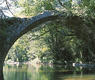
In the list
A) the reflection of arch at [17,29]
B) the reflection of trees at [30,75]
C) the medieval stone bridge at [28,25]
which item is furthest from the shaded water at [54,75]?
the reflection of arch at [17,29]

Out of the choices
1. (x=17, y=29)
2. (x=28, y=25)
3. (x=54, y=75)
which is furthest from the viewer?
(x=54, y=75)

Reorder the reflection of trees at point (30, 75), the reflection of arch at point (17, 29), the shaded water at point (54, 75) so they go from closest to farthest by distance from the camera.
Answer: the reflection of arch at point (17, 29)
the shaded water at point (54, 75)
the reflection of trees at point (30, 75)

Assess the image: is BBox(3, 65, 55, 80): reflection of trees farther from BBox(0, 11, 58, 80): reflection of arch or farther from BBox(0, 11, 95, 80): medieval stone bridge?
BBox(0, 11, 58, 80): reflection of arch

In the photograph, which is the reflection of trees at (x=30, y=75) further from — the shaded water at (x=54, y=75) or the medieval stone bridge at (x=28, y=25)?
the medieval stone bridge at (x=28, y=25)

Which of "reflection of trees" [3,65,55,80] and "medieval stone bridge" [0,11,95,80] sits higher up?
"medieval stone bridge" [0,11,95,80]

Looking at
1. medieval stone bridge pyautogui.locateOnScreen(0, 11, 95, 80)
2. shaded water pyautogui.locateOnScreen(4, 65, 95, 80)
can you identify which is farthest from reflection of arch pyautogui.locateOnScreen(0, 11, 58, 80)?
shaded water pyautogui.locateOnScreen(4, 65, 95, 80)

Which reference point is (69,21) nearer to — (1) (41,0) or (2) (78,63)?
(1) (41,0)

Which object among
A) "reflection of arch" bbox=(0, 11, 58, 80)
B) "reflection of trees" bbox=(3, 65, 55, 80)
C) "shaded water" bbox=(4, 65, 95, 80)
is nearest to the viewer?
"reflection of arch" bbox=(0, 11, 58, 80)

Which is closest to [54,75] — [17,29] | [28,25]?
[28,25]

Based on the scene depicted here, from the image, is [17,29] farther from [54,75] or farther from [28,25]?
[54,75]

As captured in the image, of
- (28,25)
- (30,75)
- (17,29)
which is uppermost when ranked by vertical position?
(28,25)

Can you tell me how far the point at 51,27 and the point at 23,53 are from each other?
49.4 m

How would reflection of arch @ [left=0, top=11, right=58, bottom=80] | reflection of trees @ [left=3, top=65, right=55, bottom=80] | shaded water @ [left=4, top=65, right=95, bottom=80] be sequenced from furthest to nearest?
reflection of trees @ [left=3, top=65, right=55, bottom=80] → shaded water @ [left=4, top=65, right=95, bottom=80] → reflection of arch @ [left=0, top=11, right=58, bottom=80]

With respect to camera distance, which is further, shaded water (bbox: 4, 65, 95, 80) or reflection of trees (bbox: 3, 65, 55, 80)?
reflection of trees (bbox: 3, 65, 55, 80)
